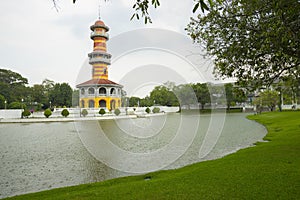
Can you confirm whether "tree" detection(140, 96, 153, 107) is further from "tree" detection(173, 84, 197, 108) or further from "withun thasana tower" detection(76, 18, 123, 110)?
"withun thasana tower" detection(76, 18, 123, 110)

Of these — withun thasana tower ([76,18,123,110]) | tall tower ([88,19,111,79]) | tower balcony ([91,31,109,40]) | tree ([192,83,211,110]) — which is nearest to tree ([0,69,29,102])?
withun thasana tower ([76,18,123,110])

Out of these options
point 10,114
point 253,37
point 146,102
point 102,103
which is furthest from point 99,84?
point 253,37

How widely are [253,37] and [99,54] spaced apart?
3781 cm

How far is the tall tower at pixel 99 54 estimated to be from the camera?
1602 inches

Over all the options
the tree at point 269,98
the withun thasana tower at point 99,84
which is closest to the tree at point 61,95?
the withun thasana tower at point 99,84

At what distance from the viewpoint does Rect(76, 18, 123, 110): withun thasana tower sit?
38750 millimetres

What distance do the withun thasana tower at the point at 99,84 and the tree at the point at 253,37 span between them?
33383mm

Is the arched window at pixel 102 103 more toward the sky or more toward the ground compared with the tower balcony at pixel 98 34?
more toward the ground

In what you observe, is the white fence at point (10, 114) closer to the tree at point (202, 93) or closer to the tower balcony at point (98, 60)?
the tower balcony at point (98, 60)

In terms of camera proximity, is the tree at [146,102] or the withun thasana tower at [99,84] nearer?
the withun thasana tower at [99,84]

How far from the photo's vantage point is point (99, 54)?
134 feet

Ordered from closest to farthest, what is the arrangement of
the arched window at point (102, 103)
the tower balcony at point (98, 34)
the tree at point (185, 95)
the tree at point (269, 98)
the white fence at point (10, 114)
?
1. the white fence at point (10, 114)
2. the tree at point (269, 98)
3. the arched window at point (102, 103)
4. the tower balcony at point (98, 34)
5. the tree at point (185, 95)

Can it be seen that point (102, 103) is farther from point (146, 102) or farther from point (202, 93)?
point (202, 93)

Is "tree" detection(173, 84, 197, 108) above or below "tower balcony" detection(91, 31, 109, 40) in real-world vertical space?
below
